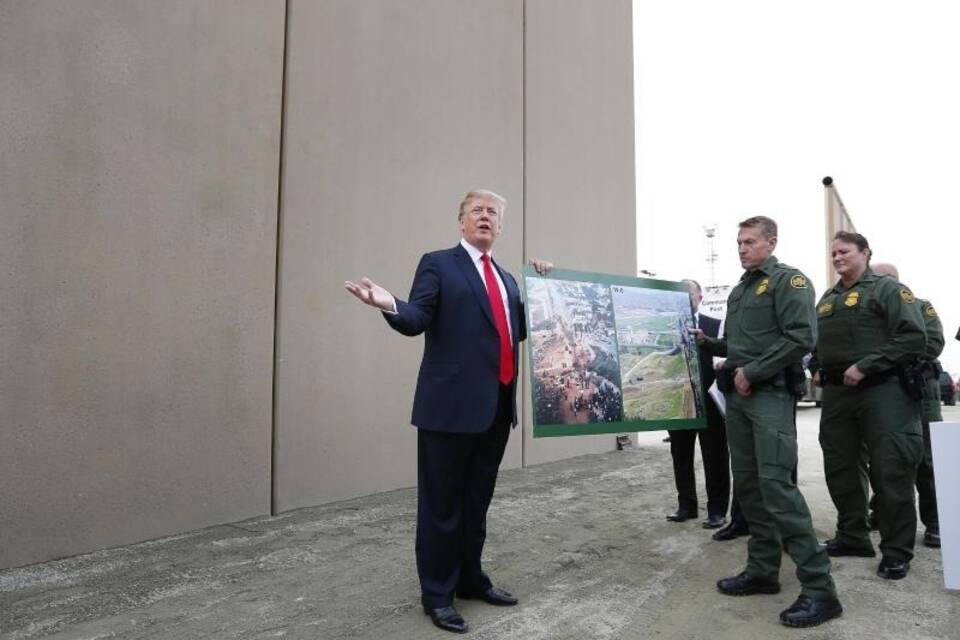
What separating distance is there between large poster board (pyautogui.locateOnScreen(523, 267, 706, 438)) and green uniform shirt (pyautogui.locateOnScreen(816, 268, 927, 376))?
0.73m

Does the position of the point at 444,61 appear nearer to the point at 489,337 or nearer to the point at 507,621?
the point at 489,337

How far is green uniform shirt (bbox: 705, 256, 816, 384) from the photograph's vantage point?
2.80 meters

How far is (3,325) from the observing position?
317 cm

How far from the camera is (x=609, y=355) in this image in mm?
3537

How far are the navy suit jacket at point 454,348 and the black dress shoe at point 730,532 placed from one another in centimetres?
208

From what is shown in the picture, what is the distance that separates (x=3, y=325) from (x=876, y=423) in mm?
4330

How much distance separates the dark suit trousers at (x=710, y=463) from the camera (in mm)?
4316

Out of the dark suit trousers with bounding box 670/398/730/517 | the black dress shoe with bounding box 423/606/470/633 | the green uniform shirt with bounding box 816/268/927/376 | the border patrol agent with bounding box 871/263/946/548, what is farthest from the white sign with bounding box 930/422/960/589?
the black dress shoe with bounding box 423/606/470/633

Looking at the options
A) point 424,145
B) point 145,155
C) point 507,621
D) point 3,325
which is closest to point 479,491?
point 507,621

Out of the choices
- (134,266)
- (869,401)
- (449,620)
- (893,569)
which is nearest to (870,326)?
(869,401)

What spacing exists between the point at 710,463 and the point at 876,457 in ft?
3.88

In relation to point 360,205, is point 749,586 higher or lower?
lower

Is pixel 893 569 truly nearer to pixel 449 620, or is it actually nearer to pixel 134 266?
pixel 449 620

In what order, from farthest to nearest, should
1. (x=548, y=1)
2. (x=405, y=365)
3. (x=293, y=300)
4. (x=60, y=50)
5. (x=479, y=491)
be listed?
(x=548, y=1) < (x=405, y=365) < (x=293, y=300) < (x=60, y=50) < (x=479, y=491)
